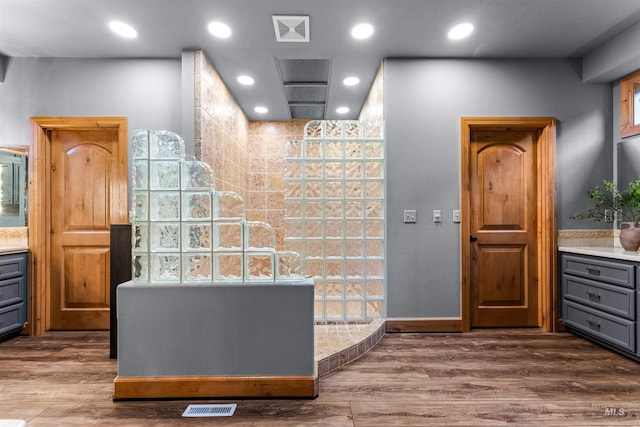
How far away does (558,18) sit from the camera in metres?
2.66

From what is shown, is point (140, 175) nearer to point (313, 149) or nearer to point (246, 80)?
point (313, 149)

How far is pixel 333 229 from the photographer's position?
3209 mm

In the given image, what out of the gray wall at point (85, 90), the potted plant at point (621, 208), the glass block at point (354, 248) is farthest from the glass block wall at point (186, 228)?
the potted plant at point (621, 208)

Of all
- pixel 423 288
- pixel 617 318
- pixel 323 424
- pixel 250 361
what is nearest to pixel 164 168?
pixel 250 361

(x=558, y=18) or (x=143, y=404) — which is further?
(x=558, y=18)

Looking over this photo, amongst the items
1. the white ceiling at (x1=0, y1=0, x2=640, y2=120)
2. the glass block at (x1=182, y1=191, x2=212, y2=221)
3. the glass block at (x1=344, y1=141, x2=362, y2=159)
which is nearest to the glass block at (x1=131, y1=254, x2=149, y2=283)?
the glass block at (x1=182, y1=191, x2=212, y2=221)

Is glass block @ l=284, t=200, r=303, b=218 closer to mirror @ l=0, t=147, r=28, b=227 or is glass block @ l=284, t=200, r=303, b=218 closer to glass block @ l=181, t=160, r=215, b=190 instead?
glass block @ l=181, t=160, r=215, b=190

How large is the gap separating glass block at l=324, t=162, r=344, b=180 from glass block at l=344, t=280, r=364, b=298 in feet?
3.23

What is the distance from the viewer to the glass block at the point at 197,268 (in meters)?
2.12

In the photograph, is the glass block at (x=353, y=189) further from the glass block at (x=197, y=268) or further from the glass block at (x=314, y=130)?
the glass block at (x=197, y=268)

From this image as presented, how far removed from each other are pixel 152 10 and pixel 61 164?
1891 millimetres

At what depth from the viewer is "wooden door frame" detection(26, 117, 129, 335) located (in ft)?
10.8

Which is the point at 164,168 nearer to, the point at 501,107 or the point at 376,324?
the point at 376,324

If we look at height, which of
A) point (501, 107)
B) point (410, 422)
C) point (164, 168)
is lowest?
point (410, 422)
